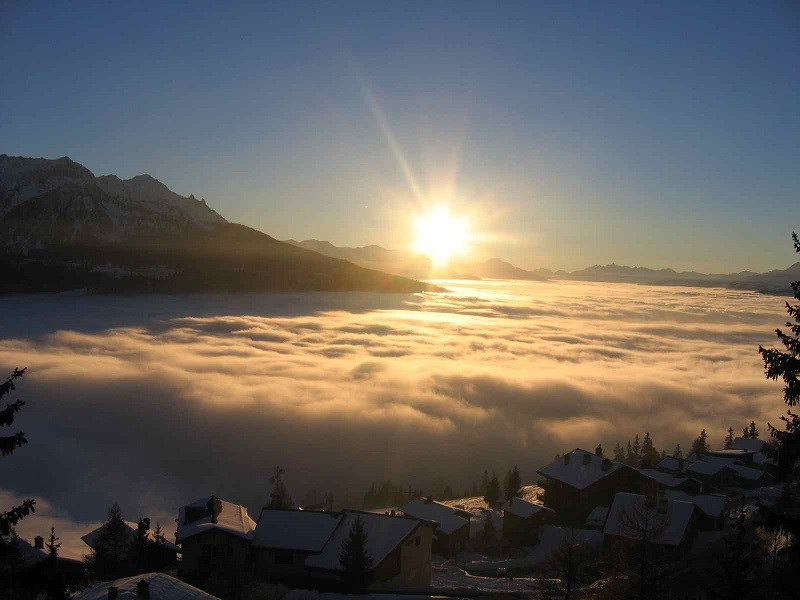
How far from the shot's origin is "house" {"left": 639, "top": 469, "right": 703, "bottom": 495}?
178 feet

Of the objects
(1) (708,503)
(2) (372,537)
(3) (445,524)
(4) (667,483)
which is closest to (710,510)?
(1) (708,503)

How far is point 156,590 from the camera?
20.5 meters

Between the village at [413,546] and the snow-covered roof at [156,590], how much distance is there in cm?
7

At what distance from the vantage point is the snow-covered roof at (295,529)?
121 feet

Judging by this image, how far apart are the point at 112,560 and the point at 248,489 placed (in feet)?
183

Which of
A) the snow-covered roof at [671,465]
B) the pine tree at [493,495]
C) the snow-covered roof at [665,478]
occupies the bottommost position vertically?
the pine tree at [493,495]

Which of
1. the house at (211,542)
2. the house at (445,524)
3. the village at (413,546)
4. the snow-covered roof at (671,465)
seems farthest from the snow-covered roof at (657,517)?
the snow-covered roof at (671,465)

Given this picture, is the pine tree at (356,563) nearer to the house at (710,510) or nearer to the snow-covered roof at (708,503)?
the house at (710,510)

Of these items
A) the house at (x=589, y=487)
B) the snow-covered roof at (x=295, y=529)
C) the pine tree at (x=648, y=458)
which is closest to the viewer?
the snow-covered roof at (x=295, y=529)

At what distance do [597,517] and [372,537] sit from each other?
25.7 metres

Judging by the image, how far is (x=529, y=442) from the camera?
116188mm

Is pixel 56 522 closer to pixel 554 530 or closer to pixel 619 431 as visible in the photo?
pixel 554 530

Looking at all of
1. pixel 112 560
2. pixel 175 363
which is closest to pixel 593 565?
pixel 112 560

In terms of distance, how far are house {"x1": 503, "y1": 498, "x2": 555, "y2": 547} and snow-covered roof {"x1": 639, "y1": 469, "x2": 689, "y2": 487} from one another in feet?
43.1
